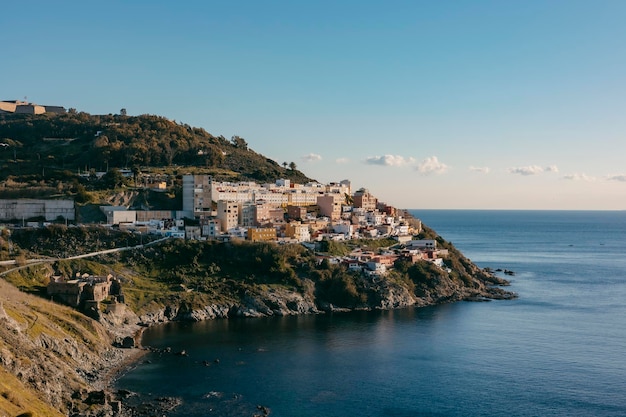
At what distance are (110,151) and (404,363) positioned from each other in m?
71.4

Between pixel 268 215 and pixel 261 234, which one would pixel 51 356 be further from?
pixel 268 215

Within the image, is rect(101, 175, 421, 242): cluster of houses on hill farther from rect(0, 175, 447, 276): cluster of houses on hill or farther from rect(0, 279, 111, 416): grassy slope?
rect(0, 279, 111, 416): grassy slope

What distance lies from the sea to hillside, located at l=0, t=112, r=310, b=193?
150ft

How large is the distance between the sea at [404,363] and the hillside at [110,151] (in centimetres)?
4558

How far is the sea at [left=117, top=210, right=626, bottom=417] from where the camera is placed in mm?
38188

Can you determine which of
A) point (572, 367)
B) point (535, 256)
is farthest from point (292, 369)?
point (535, 256)

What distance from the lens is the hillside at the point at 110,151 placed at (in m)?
99.1

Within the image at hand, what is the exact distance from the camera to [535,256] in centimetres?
12469

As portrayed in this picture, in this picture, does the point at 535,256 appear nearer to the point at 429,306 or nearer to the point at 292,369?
the point at 429,306

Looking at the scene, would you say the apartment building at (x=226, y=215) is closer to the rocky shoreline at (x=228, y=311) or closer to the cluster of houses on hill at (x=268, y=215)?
the cluster of houses on hill at (x=268, y=215)

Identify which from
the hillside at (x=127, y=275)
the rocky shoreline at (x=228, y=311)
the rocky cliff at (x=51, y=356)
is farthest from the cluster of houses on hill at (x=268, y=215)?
the rocky cliff at (x=51, y=356)

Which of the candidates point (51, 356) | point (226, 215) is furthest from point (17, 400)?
point (226, 215)

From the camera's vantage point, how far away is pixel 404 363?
47.1m

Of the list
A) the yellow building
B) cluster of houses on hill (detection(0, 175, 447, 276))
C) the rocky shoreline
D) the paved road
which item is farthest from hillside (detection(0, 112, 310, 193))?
the rocky shoreline
